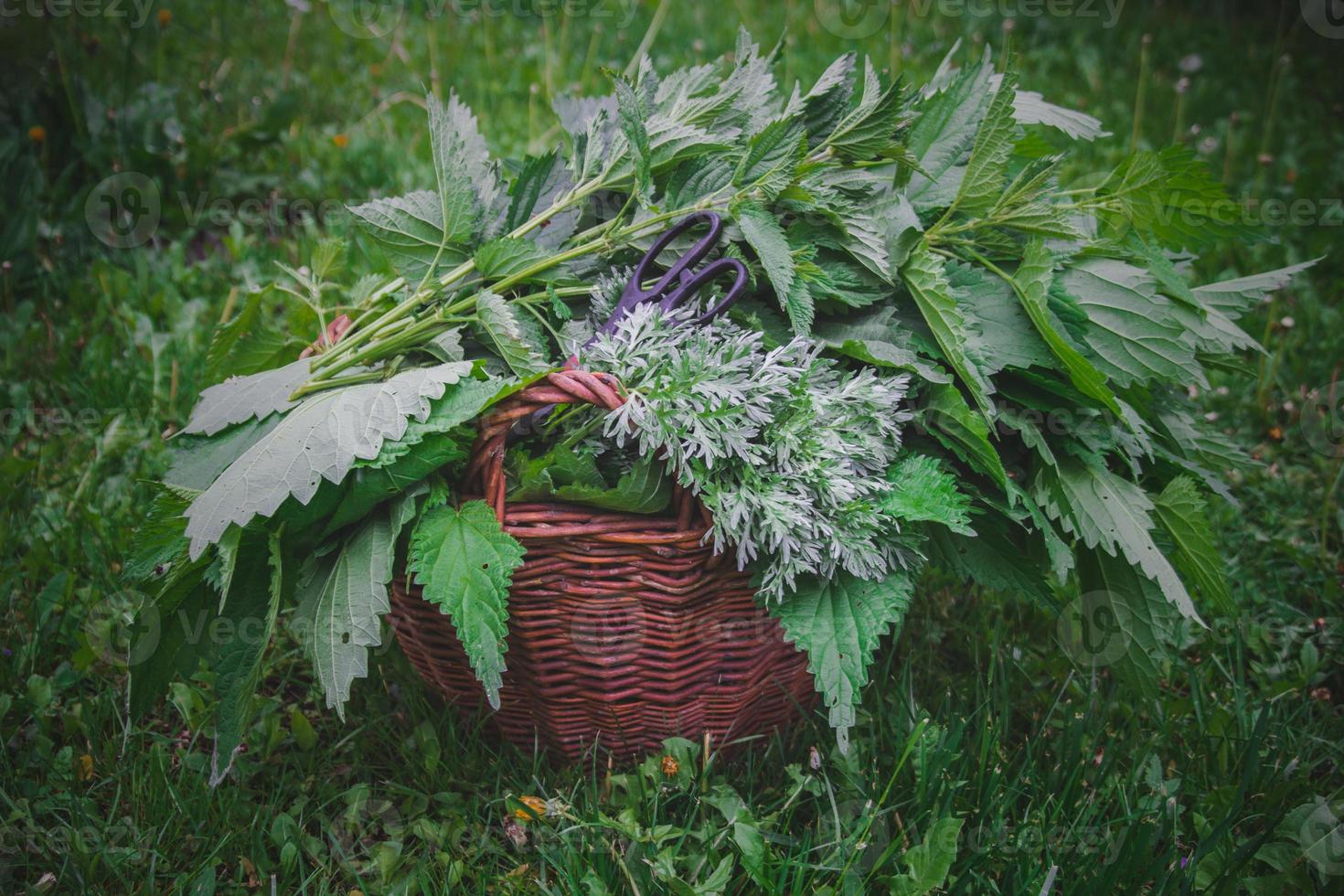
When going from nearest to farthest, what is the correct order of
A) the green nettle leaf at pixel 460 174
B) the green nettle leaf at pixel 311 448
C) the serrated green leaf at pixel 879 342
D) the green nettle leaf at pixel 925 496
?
the green nettle leaf at pixel 311 448
the green nettle leaf at pixel 925 496
the serrated green leaf at pixel 879 342
the green nettle leaf at pixel 460 174

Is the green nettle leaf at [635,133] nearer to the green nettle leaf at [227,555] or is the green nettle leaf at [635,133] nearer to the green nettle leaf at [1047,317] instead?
the green nettle leaf at [1047,317]

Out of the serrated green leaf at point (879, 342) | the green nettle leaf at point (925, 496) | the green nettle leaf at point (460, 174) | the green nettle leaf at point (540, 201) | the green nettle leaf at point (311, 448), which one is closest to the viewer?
→ the green nettle leaf at point (311, 448)

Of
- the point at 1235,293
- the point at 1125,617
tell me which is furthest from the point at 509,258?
the point at 1235,293

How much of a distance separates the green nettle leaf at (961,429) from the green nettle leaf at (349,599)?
802 millimetres

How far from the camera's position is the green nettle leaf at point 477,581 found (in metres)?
1.33

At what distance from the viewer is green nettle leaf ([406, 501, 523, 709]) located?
1.33 metres

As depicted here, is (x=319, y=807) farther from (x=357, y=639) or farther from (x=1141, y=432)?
(x=1141, y=432)

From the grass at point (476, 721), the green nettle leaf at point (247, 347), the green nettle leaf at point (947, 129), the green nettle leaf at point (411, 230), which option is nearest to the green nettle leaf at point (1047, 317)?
the green nettle leaf at point (947, 129)

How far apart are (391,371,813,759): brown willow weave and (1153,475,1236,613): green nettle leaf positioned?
0.67 meters

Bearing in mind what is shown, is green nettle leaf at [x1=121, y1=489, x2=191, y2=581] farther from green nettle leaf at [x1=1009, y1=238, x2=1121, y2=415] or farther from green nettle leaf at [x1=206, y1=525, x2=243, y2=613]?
green nettle leaf at [x1=1009, y1=238, x2=1121, y2=415]

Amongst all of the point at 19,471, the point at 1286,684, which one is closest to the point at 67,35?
the point at 19,471

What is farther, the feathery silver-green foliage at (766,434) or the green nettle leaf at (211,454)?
the green nettle leaf at (211,454)

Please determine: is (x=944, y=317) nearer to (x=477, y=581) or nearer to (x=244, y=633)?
(x=477, y=581)

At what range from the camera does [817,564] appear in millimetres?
1505
